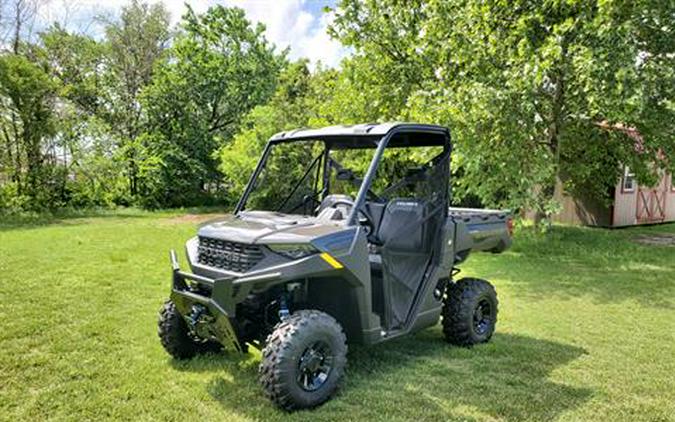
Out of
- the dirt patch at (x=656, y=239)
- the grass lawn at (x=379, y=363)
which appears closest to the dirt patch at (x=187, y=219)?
the grass lawn at (x=379, y=363)

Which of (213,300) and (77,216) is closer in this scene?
(213,300)

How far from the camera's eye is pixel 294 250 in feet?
11.3

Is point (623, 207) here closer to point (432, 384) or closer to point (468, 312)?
point (468, 312)

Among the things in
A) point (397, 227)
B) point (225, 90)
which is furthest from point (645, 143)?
point (225, 90)

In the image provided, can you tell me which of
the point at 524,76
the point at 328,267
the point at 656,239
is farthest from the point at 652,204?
the point at 328,267

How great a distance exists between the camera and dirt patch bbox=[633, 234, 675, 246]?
12689 millimetres

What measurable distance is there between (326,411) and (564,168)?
1157 cm

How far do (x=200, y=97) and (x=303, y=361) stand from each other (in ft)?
71.9

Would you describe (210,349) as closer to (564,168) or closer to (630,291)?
(630,291)

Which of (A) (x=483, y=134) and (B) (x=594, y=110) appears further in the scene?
(A) (x=483, y=134)

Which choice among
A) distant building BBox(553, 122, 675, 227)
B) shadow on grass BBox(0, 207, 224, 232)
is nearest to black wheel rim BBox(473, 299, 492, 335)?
shadow on grass BBox(0, 207, 224, 232)

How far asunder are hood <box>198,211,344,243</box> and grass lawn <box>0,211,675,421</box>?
3.58ft

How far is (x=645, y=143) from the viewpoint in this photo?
36.3 feet

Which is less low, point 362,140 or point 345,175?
point 362,140
